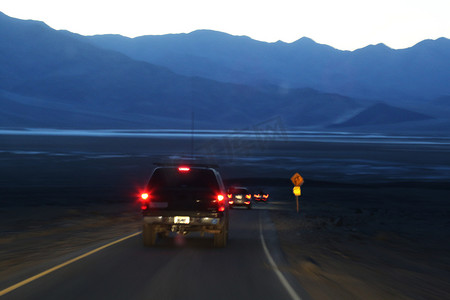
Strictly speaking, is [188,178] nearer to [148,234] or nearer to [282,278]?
[148,234]

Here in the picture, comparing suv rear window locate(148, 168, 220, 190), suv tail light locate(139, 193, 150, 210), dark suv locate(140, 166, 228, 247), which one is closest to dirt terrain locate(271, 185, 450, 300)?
dark suv locate(140, 166, 228, 247)

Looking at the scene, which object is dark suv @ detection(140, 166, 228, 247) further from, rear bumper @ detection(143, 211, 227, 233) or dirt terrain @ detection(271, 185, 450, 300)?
dirt terrain @ detection(271, 185, 450, 300)

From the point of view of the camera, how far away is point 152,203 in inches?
618

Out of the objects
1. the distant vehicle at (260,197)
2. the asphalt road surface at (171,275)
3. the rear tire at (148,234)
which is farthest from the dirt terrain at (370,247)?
the rear tire at (148,234)

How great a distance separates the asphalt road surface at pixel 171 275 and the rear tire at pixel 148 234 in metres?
0.23

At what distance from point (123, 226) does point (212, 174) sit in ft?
32.6

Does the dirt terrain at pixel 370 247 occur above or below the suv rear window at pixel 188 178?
below

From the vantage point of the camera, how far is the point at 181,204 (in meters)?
15.6

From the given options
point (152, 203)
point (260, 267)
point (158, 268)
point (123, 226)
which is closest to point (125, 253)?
point (152, 203)

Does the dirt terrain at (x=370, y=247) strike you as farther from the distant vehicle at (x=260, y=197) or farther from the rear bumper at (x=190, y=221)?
the distant vehicle at (x=260, y=197)

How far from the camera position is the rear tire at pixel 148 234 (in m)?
16.1

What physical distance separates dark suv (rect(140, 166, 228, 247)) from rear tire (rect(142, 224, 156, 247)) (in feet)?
0.51

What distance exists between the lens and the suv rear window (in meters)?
15.9

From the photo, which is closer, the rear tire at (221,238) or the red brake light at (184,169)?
the red brake light at (184,169)
